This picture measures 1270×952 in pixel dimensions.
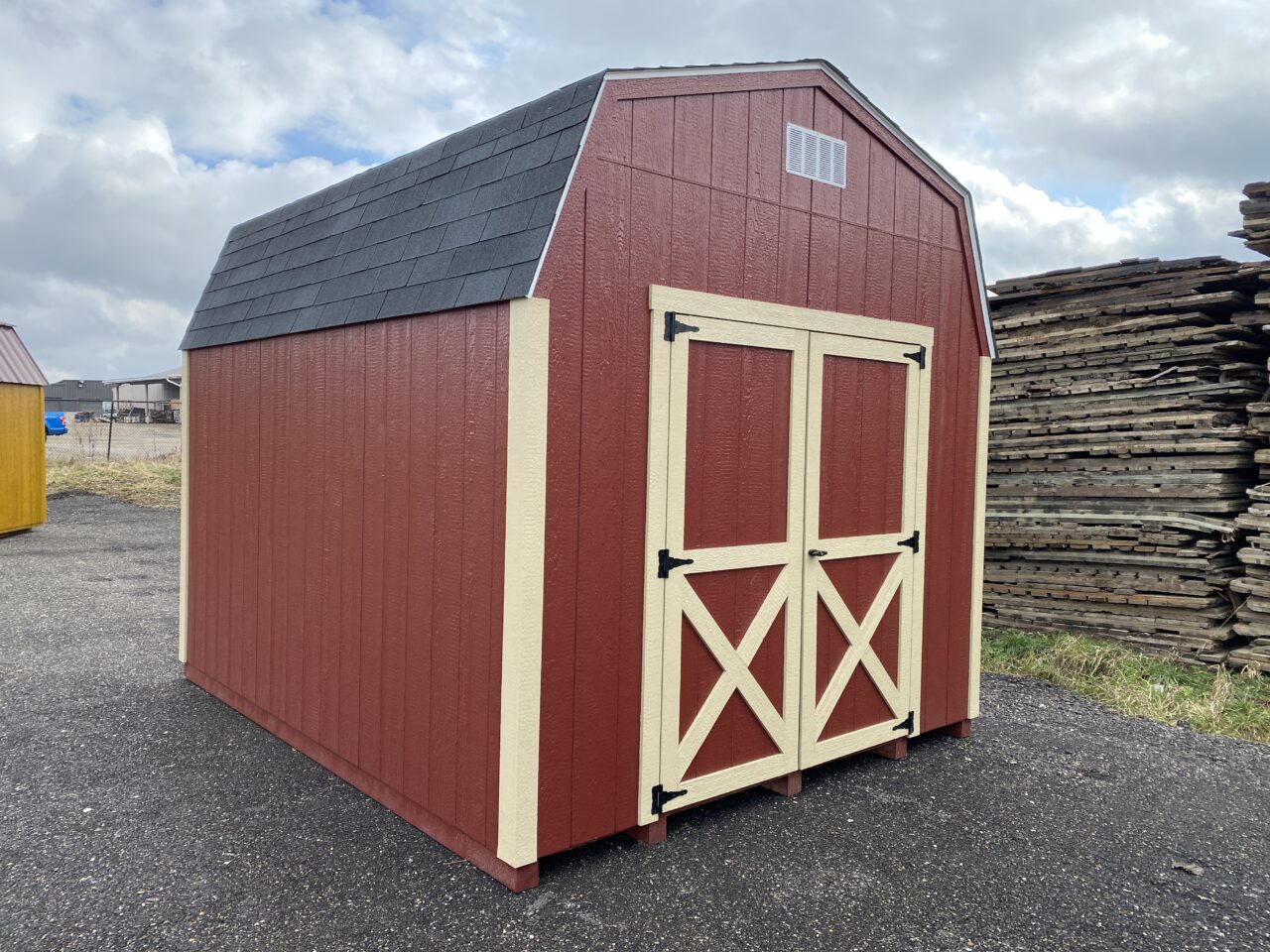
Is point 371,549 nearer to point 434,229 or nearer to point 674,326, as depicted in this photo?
point 434,229

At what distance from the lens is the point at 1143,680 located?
6766 millimetres

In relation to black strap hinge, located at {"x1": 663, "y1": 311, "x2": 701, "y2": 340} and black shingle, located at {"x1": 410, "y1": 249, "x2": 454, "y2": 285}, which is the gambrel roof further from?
→ black strap hinge, located at {"x1": 663, "y1": 311, "x2": 701, "y2": 340}

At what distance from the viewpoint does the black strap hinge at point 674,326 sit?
153 inches

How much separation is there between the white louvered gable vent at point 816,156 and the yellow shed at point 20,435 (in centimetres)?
1271

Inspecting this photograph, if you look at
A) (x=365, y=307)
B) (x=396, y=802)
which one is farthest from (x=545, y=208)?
(x=396, y=802)

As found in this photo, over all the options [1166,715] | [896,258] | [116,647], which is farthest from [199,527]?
[1166,715]

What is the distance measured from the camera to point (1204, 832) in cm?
421

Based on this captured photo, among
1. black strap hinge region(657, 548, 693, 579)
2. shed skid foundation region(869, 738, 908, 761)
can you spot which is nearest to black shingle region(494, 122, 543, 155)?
black strap hinge region(657, 548, 693, 579)

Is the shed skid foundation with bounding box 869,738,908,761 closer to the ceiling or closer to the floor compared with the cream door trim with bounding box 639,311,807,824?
closer to the floor

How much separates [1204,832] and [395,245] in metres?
4.66

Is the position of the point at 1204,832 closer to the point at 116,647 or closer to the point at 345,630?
the point at 345,630

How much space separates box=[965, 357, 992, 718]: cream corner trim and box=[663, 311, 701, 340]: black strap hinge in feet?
7.51

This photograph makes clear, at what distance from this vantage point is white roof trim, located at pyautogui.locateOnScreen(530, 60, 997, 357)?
361cm

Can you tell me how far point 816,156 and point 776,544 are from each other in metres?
1.90
